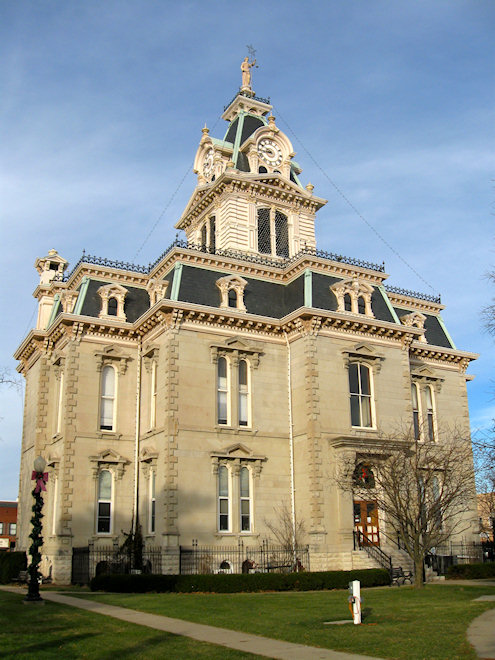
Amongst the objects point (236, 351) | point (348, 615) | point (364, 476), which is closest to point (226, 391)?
point (236, 351)

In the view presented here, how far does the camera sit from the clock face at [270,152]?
1810 inches

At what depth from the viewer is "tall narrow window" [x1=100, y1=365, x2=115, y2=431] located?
34.1 meters

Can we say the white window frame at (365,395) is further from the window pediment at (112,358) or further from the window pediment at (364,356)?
the window pediment at (112,358)

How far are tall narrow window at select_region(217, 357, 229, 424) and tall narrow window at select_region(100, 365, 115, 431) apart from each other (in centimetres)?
551

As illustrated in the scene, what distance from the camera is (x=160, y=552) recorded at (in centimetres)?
2933

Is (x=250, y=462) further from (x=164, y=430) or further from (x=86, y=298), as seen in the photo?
(x=86, y=298)

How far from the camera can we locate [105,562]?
30625 millimetres

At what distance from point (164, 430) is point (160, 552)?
17.1 ft

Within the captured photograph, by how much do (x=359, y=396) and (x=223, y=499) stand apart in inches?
332

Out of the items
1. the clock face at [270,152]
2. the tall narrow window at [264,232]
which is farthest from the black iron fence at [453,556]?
the clock face at [270,152]

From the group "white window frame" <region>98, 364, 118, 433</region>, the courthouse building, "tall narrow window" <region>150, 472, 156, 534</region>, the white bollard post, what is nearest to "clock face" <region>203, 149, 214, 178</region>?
the courthouse building

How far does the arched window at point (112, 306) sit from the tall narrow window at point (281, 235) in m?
12.1

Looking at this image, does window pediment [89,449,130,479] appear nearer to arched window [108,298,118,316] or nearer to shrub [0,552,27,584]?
shrub [0,552,27,584]

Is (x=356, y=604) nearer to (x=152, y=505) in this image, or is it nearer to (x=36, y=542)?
(x=36, y=542)
